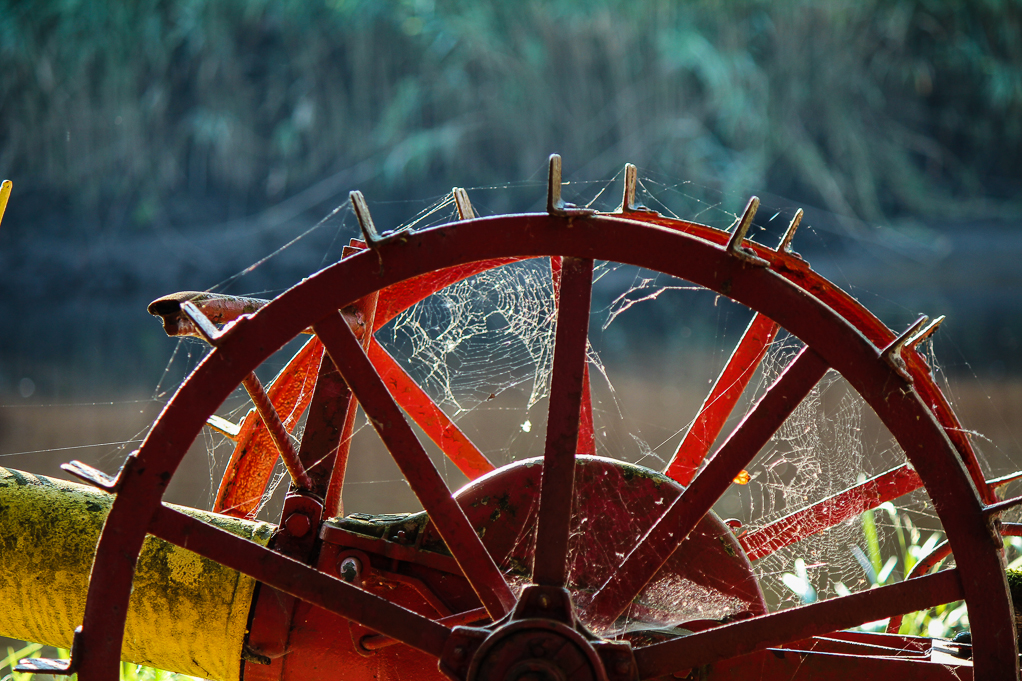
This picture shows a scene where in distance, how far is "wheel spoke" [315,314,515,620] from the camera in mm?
1099

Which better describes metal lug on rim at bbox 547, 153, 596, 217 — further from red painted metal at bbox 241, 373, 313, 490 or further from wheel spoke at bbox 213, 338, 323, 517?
wheel spoke at bbox 213, 338, 323, 517

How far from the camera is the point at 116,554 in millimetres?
1084

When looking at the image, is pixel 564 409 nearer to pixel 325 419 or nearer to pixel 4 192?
pixel 325 419

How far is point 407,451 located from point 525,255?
0.31 metres

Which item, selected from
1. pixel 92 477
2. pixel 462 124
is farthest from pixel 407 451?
pixel 462 124

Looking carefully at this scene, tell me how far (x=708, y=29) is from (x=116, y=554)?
34.9ft

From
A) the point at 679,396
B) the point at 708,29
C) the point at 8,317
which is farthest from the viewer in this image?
the point at 708,29

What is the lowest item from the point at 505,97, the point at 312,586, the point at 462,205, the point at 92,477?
the point at 312,586

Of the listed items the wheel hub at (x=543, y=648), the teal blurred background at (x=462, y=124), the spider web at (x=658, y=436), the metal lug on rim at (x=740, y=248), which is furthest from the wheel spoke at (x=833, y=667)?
the teal blurred background at (x=462, y=124)

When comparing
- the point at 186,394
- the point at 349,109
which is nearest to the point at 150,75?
the point at 349,109

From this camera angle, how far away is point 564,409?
1069 millimetres

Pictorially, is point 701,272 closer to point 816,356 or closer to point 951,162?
point 816,356

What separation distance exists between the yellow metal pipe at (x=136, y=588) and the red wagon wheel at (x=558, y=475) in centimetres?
20

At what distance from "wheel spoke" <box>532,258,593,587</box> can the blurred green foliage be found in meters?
9.24
